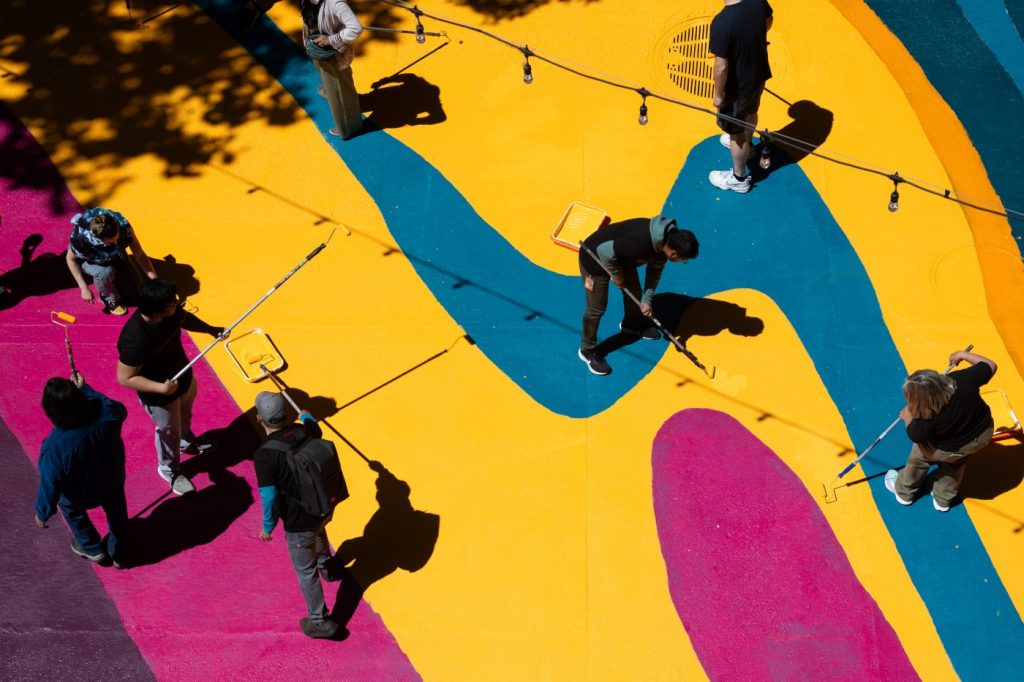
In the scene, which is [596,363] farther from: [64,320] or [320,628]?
[64,320]

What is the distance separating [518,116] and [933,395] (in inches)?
210

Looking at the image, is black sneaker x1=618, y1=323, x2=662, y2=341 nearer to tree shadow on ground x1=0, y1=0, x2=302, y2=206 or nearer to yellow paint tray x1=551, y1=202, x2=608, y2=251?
yellow paint tray x1=551, y1=202, x2=608, y2=251

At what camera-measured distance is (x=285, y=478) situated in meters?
6.71

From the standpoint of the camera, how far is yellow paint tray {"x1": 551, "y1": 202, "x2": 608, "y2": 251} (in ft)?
31.1

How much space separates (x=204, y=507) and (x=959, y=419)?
5.77m

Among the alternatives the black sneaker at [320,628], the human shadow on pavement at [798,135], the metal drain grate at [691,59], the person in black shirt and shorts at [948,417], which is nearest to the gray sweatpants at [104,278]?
the black sneaker at [320,628]

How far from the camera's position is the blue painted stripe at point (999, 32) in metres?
10.8

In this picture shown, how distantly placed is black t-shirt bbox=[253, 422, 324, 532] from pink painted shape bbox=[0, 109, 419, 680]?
1066 mm

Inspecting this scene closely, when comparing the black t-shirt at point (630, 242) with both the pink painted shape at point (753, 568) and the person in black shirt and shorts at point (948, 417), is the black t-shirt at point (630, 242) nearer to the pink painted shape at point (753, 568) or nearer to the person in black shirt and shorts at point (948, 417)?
the pink painted shape at point (753, 568)

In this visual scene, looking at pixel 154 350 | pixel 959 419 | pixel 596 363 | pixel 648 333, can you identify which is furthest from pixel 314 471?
pixel 959 419

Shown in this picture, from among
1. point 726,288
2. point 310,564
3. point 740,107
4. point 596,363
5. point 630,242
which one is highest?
point 740,107

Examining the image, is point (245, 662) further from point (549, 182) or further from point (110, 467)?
point (549, 182)

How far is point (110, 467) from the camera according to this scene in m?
7.23

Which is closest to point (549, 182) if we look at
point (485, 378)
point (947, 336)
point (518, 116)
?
point (518, 116)
